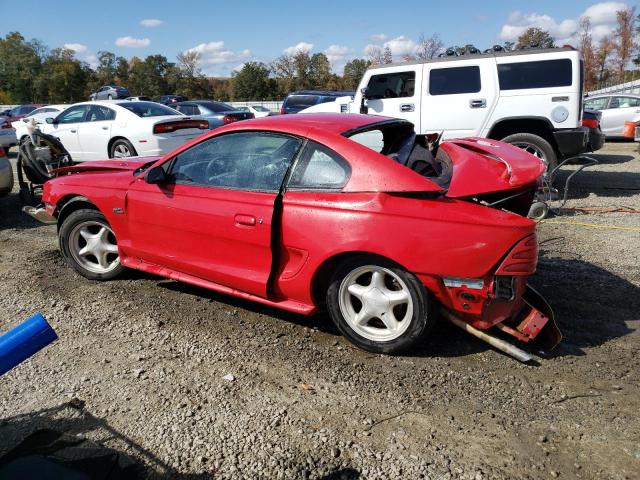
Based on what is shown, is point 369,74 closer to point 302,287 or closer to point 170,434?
point 302,287

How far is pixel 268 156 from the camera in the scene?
367cm

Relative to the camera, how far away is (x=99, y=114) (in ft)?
34.9

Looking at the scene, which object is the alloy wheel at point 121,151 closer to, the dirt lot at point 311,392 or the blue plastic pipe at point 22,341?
the dirt lot at point 311,392

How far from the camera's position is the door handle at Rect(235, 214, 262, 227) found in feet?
11.5

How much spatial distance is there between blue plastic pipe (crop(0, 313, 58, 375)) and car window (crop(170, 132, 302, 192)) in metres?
2.27

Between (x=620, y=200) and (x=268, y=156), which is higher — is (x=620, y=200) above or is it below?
below

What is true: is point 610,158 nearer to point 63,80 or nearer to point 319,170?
point 319,170

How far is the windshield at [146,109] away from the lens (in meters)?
10.4

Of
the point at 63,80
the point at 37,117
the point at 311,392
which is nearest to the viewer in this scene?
the point at 311,392

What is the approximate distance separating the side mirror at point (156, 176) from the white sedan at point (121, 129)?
609 centimetres

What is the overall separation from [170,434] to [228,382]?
537 millimetres

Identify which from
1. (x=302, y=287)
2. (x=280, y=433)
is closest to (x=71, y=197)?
(x=302, y=287)

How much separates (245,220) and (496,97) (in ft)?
20.5

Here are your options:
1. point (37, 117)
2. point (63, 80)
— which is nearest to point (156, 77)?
point (63, 80)
